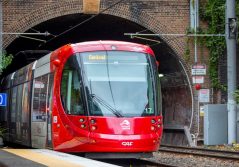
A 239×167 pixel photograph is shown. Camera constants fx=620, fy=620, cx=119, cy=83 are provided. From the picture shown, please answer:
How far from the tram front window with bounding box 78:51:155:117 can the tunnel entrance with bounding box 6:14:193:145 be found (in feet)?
43.3

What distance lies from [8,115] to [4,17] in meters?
5.91

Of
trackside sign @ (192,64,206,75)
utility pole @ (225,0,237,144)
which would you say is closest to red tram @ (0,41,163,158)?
utility pole @ (225,0,237,144)

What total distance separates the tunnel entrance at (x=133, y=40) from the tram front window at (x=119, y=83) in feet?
43.3

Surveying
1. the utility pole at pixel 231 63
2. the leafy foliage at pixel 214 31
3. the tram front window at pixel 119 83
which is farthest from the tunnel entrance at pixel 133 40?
the tram front window at pixel 119 83

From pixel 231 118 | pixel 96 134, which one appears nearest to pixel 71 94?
pixel 96 134

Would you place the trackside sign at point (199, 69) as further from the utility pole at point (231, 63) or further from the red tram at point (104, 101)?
the red tram at point (104, 101)

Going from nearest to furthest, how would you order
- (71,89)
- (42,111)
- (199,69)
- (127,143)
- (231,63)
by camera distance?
(127,143) < (71,89) < (42,111) < (231,63) < (199,69)

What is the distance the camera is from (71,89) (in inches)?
574

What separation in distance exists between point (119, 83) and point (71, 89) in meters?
1.15

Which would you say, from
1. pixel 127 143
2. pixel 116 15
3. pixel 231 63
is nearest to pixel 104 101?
pixel 127 143

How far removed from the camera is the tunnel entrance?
29.3m

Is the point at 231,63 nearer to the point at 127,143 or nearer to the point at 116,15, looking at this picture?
the point at 116,15

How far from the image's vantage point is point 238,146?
23.5 m

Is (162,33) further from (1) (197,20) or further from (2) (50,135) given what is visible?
(2) (50,135)
